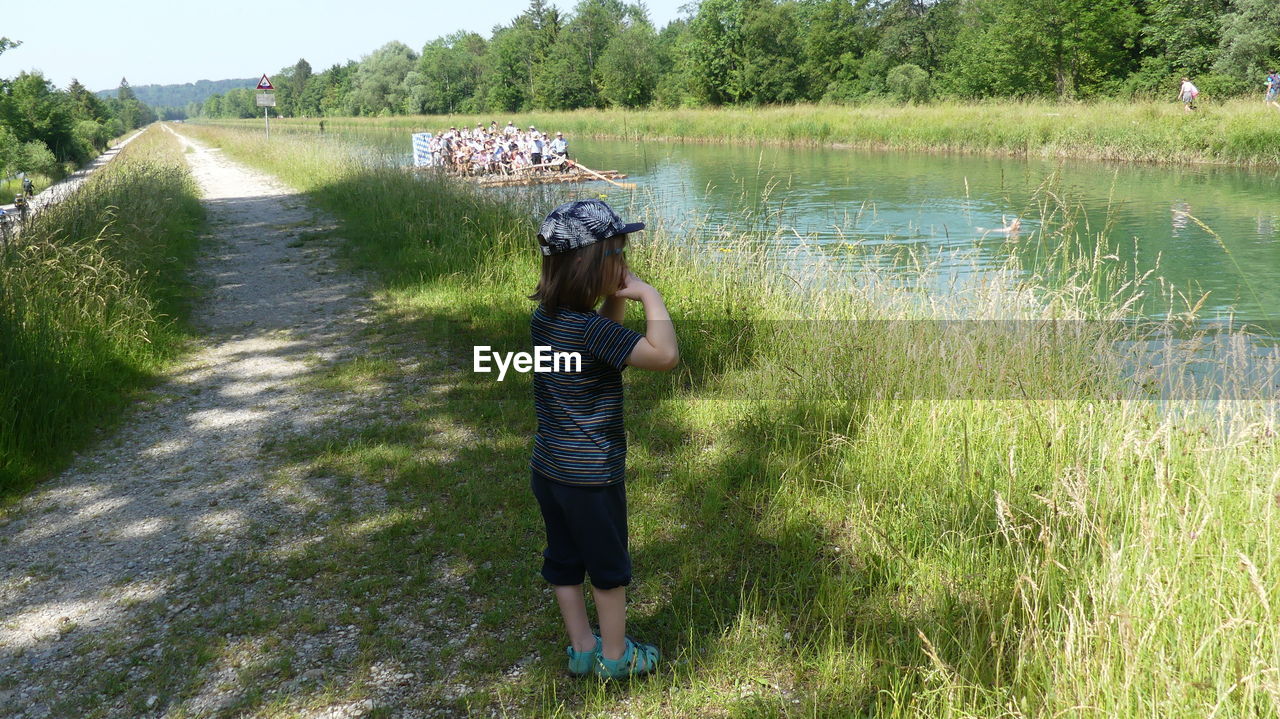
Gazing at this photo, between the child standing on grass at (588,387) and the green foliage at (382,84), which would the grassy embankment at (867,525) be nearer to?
the child standing on grass at (588,387)

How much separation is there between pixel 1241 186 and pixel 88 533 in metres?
21.2

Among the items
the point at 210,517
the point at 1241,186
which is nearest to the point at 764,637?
the point at 210,517

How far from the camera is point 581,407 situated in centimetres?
250

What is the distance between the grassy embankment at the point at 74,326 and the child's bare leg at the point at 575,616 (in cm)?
→ 322

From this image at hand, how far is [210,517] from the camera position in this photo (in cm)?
398

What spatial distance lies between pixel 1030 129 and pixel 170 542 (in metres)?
26.2

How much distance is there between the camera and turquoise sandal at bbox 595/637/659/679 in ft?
8.91

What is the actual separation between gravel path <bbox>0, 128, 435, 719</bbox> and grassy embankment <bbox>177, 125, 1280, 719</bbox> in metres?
0.28

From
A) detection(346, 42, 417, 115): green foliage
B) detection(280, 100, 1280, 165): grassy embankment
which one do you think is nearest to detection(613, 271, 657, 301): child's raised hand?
detection(280, 100, 1280, 165): grassy embankment

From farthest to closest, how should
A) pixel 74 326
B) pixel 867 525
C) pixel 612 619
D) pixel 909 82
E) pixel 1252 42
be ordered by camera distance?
1. pixel 909 82
2. pixel 1252 42
3. pixel 74 326
4. pixel 867 525
5. pixel 612 619

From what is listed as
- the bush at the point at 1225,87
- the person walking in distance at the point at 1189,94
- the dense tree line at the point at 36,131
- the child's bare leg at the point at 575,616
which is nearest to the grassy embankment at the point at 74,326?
the child's bare leg at the point at 575,616

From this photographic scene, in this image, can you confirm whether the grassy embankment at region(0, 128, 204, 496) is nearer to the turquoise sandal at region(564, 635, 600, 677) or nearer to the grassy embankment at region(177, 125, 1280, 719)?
the grassy embankment at region(177, 125, 1280, 719)

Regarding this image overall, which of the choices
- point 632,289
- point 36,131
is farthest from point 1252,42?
point 36,131

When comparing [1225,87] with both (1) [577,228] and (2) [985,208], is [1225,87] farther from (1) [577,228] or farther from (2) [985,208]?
(1) [577,228]
